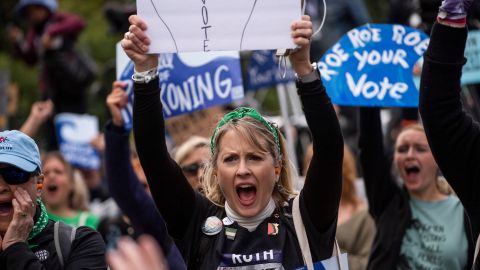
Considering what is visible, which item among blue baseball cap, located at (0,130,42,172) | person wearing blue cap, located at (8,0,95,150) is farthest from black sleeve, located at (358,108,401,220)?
person wearing blue cap, located at (8,0,95,150)

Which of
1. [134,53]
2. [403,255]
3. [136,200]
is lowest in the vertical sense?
[403,255]

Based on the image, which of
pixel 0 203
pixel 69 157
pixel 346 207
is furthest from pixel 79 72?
pixel 0 203

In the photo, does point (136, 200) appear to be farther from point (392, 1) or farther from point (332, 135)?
point (392, 1)

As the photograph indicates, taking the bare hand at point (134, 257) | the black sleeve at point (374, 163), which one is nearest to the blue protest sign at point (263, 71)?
the black sleeve at point (374, 163)

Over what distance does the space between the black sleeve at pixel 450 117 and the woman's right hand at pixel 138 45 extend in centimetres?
112

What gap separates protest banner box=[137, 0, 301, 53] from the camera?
13.5 ft

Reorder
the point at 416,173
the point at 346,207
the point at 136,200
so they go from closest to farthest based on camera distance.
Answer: the point at 136,200, the point at 416,173, the point at 346,207

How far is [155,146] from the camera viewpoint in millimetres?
4172

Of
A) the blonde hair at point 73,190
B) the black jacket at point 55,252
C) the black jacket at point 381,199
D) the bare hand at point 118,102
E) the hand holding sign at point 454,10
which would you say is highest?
the hand holding sign at point 454,10

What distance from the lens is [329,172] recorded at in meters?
4.09

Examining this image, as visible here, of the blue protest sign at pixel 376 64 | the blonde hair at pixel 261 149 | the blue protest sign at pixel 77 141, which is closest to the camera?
the blonde hair at pixel 261 149

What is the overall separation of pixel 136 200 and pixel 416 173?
1.67 m

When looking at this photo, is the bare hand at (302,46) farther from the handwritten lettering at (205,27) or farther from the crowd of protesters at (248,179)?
the handwritten lettering at (205,27)

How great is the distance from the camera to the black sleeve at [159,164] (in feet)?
13.5
